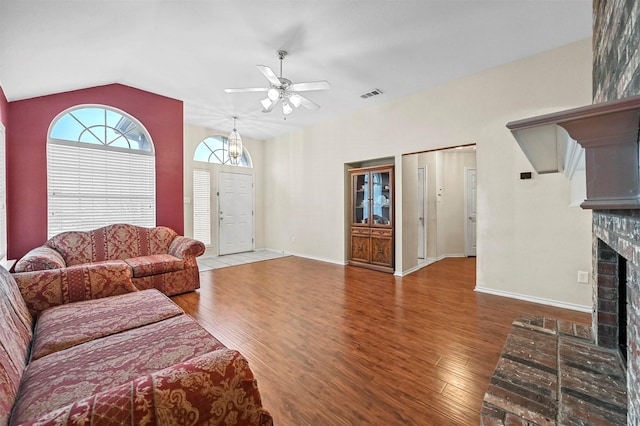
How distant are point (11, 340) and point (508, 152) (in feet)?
14.5

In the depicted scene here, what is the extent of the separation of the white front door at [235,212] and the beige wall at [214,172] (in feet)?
0.40

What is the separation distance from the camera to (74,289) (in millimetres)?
1979

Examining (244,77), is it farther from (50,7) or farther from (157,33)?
(50,7)

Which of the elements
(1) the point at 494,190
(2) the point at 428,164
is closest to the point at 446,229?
(2) the point at 428,164

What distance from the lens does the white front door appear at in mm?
6059

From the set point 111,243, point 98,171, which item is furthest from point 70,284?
point 98,171

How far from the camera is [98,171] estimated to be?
12.5 ft

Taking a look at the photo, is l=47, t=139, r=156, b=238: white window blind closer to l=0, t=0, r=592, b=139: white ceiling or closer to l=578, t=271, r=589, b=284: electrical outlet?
l=0, t=0, r=592, b=139: white ceiling

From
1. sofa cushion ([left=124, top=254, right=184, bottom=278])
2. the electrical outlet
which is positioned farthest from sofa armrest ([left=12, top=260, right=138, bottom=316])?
the electrical outlet

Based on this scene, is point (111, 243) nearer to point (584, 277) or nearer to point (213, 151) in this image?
point (213, 151)

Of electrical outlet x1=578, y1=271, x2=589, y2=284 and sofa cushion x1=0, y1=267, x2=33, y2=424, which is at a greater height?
sofa cushion x1=0, y1=267, x2=33, y2=424

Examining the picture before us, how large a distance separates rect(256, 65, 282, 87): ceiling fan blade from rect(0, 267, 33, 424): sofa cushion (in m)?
2.41

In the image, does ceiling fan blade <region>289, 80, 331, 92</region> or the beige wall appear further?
the beige wall

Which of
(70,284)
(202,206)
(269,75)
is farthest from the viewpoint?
(202,206)
